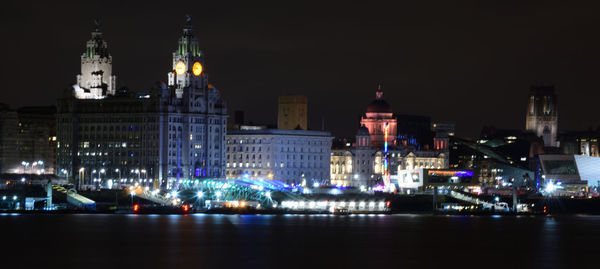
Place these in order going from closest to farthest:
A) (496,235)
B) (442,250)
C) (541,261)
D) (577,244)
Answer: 1. (541,261)
2. (442,250)
3. (577,244)
4. (496,235)

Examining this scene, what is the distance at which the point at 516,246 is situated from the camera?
17725 centimetres

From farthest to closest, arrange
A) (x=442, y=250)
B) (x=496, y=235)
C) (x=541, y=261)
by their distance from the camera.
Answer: (x=496, y=235), (x=442, y=250), (x=541, y=261)

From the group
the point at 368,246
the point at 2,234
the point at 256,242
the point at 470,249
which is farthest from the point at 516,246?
the point at 2,234

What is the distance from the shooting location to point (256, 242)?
17812 centimetres

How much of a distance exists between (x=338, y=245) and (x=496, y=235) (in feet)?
105

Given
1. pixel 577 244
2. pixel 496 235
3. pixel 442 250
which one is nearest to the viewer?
pixel 442 250

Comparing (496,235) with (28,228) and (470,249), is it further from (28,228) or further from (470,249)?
(28,228)

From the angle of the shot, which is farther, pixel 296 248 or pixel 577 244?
pixel 577 244

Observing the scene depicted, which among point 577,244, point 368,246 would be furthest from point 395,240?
point 577,244

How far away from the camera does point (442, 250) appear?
169500 mm

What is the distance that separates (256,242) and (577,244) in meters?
43.9

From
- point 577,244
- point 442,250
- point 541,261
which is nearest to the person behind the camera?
point 541,261

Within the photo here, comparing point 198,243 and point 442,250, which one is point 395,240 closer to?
point 442,250

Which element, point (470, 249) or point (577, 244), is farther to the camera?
point (577, 244)
